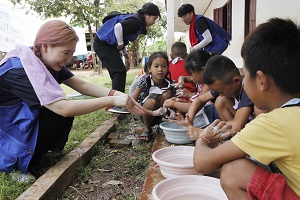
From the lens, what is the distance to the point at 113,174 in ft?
7.89

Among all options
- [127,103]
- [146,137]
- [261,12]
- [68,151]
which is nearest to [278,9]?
[261,12]

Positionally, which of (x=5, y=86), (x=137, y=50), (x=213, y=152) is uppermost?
(x=5, y=86)

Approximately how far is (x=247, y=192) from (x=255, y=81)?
45 centimetres

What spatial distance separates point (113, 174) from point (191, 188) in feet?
3.27

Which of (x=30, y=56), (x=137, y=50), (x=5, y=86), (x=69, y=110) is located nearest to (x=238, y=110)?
(x=69, y=110)

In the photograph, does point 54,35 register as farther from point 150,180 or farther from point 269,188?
point 269,188

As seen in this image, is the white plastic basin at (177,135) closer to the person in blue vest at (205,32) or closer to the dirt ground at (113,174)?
the dirt ground at (113,174)

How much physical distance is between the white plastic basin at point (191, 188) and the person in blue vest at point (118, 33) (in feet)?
8.97

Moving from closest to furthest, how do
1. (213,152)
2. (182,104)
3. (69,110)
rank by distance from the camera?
(213,152) < (69,110) < (182,104)

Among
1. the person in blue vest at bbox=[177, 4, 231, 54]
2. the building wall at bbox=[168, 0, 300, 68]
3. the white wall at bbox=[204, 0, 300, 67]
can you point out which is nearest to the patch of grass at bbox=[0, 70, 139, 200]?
the person in blue vest at bbox=[177, 4, 231, 54]

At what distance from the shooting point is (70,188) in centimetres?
215

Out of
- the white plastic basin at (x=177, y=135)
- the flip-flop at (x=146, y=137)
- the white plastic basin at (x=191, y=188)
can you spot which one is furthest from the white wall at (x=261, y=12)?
the flip-flop at (x=146, y=137)

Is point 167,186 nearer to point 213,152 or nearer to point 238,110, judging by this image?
point 213,152

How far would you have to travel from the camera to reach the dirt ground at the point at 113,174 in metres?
2.07
